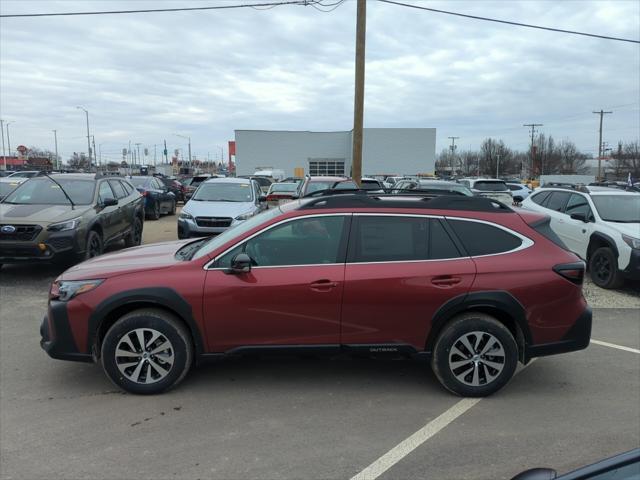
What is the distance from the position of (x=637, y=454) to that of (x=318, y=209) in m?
3.10

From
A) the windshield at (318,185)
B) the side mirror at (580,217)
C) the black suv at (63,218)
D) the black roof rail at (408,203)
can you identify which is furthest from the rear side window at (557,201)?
the black suv at (63,218)

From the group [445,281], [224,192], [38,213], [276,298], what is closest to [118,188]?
[224,192]

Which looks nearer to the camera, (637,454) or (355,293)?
(637,454)

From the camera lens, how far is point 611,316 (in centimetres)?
709

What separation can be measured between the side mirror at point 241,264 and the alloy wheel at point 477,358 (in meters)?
1.81

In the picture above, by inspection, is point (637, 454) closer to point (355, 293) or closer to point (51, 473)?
point (355, 293)

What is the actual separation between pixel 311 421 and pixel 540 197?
902 centimetres

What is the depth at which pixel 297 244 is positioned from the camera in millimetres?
4348

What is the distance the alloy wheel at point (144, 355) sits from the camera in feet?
13.7

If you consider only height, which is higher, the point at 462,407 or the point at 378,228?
the point at 378,228

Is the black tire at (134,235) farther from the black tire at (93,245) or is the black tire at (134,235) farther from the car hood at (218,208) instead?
the black tire at (93,245)

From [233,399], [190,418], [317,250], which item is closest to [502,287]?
[317,250]

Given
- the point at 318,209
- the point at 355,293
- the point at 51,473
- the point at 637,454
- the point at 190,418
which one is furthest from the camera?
the point at 318,209

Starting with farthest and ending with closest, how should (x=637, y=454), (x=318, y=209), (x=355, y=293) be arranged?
(x=318, y=209), (x=355, y=293), (x=637, y=454)
